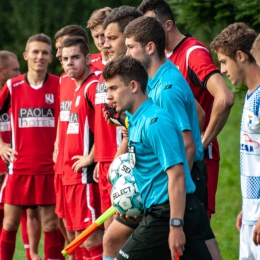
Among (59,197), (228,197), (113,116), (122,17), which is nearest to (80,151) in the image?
(59,197)

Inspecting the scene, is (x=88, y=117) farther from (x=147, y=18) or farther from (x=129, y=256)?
(x=129, y=256)

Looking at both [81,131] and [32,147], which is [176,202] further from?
[32,147]

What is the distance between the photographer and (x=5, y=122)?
9.32m

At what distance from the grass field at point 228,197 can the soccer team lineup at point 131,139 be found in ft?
4.80

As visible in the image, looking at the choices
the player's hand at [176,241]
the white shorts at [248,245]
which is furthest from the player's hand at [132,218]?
the white shorts at [248,245]

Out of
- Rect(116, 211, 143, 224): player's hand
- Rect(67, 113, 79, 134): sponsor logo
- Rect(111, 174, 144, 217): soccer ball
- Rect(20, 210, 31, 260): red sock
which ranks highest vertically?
Rect(67, 113, 79, 134): sponsor logo

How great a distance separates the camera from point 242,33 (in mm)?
5660

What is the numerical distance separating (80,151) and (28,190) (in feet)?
4.00

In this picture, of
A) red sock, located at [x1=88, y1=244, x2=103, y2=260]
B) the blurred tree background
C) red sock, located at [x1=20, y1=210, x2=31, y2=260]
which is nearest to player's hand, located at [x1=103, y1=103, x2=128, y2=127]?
red sock, located at [x1=88, y1=244, x2=103, y2=260]

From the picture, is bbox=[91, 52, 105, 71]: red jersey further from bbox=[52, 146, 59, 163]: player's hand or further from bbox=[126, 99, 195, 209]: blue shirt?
bbox=[126, 99, 195, 209]: blue shirt

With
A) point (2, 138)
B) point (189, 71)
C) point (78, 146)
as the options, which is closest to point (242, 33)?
point (189, 71)

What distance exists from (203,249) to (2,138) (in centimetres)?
496

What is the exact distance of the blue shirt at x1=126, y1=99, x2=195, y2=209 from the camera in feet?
15.2

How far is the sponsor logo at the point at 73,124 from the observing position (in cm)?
741
